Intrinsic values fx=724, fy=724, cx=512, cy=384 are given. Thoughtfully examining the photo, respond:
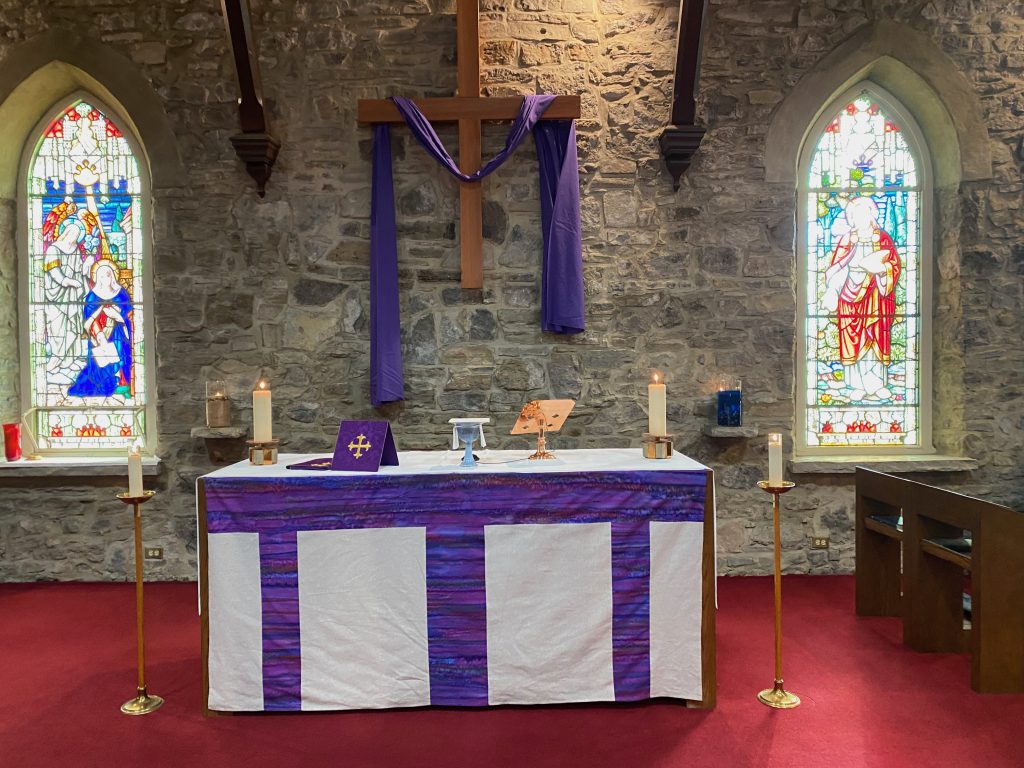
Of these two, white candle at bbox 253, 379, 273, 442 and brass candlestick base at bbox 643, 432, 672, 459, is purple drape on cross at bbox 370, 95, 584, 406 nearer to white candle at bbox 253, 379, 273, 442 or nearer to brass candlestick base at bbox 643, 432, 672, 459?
white candle at bbox 253, 379, 273, 442

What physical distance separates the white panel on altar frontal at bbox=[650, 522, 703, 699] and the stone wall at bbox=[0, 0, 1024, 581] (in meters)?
1.73

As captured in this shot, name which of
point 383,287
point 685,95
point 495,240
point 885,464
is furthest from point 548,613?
point 685,95

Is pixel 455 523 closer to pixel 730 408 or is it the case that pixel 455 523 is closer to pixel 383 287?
pixel 383 287

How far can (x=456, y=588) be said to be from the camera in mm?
2631

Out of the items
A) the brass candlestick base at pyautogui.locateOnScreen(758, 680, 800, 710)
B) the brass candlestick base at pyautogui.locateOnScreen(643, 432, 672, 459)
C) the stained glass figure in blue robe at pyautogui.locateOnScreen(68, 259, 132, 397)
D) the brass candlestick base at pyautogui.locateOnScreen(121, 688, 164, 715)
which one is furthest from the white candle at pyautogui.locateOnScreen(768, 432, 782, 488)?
the stained glass figure in blue robe at pyautogui.locateOnScreen(68, 259, 132, 397)

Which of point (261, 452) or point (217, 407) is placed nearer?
point (261, 452)

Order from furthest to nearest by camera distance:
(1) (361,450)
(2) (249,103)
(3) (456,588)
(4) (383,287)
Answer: (4) (383,287)
(2) (249,103)
(1) (361,450)
(3) (456,588)

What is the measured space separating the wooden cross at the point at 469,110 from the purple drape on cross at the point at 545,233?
0.05 meters

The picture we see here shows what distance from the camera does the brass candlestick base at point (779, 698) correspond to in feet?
8.70

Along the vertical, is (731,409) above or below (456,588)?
above

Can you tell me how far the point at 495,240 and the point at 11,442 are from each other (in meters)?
3.17

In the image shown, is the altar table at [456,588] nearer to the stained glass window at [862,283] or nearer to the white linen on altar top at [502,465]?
the white linen on altar top at [502,465]

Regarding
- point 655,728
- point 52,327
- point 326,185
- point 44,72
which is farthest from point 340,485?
point 44,72

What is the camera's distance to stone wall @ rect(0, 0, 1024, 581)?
430 cm
